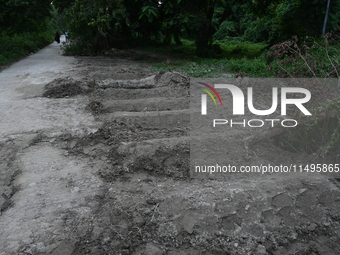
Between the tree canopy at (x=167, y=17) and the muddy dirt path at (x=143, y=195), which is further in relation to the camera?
the tree canopy at (x=167, y=17)

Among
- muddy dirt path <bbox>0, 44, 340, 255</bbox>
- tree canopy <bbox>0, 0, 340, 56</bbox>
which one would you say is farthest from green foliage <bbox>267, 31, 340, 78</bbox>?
tree canopy <bbox>0, 0, 340, 56</bbox>

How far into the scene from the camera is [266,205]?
10.4ft

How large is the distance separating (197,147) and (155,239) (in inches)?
65.1

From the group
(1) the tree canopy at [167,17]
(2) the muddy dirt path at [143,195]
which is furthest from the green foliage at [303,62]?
(1) the tree canopy at [167,17]

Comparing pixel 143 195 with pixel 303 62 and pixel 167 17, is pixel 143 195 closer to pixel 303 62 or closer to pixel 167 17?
pixel 303 62

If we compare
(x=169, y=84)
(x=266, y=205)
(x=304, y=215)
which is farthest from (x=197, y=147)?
(x=169, y=84)

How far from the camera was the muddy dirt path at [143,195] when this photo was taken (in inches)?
110

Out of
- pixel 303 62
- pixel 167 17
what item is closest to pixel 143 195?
pixel 303 62

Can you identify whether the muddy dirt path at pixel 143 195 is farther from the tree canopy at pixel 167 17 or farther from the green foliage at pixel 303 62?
the tree canopy at pixel 167 17

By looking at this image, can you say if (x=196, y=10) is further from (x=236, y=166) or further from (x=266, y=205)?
(x=266, y=205)

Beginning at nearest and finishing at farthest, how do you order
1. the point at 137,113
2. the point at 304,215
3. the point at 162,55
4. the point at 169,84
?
the point at 304,215, the point at 137,113, the point at 169,84, the point at 162,55

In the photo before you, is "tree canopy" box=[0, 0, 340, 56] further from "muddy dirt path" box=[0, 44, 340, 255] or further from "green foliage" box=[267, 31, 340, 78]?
"muddy dirt path" box=[0, 44, 340, 255]

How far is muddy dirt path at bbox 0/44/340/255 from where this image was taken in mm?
2807

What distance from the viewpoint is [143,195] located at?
340 cm
